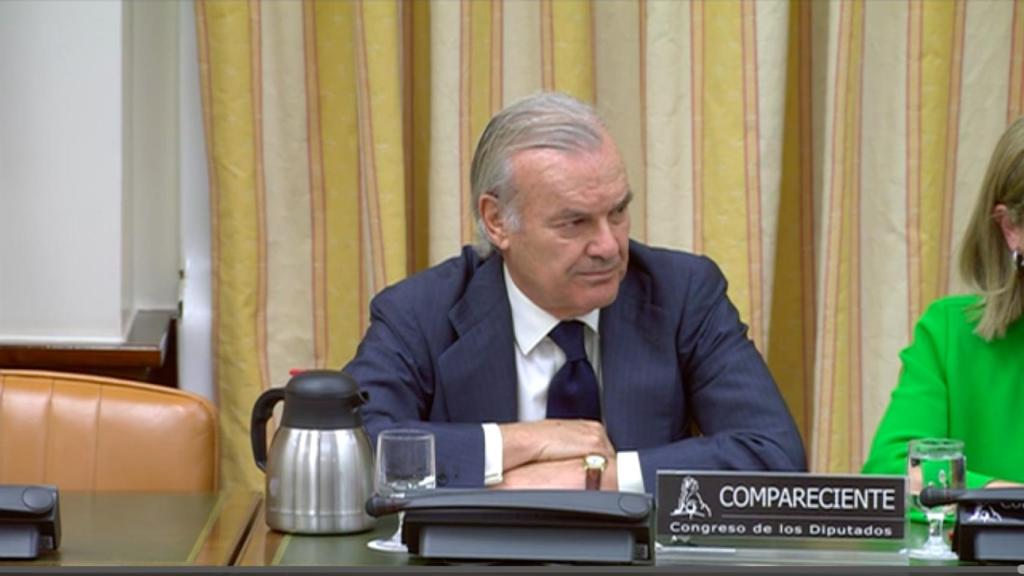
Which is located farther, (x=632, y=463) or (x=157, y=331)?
(x=157, y=331)

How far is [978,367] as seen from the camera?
276 cm

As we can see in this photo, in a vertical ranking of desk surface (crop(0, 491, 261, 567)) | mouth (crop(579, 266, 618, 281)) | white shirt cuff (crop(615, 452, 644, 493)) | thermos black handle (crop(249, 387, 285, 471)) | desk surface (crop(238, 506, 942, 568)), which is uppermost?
mouth (crop(579, 266, 618, 281))

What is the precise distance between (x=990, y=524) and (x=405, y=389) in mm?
1062

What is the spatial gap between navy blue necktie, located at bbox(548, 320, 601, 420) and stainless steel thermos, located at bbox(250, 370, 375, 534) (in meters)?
0.58

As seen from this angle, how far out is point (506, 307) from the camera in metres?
2.76

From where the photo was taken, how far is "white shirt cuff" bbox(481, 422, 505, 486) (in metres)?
2.48

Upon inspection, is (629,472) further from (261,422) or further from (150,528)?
(150,528)

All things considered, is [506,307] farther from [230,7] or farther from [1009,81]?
[1009,81]

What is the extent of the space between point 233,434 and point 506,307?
1013mm

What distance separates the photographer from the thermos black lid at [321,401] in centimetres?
214

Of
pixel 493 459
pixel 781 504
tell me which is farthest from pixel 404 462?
pixel 781 504

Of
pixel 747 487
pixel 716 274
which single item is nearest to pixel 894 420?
pixel 716 274

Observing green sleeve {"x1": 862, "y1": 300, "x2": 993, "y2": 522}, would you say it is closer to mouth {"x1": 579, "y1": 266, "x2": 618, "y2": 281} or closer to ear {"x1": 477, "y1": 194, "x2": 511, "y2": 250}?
mouth {"x1": 579, "y1": 266, "x2": 618, "y2": 281}

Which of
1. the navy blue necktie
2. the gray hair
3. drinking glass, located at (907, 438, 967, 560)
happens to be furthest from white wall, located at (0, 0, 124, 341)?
drinking glass, located at (907, 438, 967, 560)
